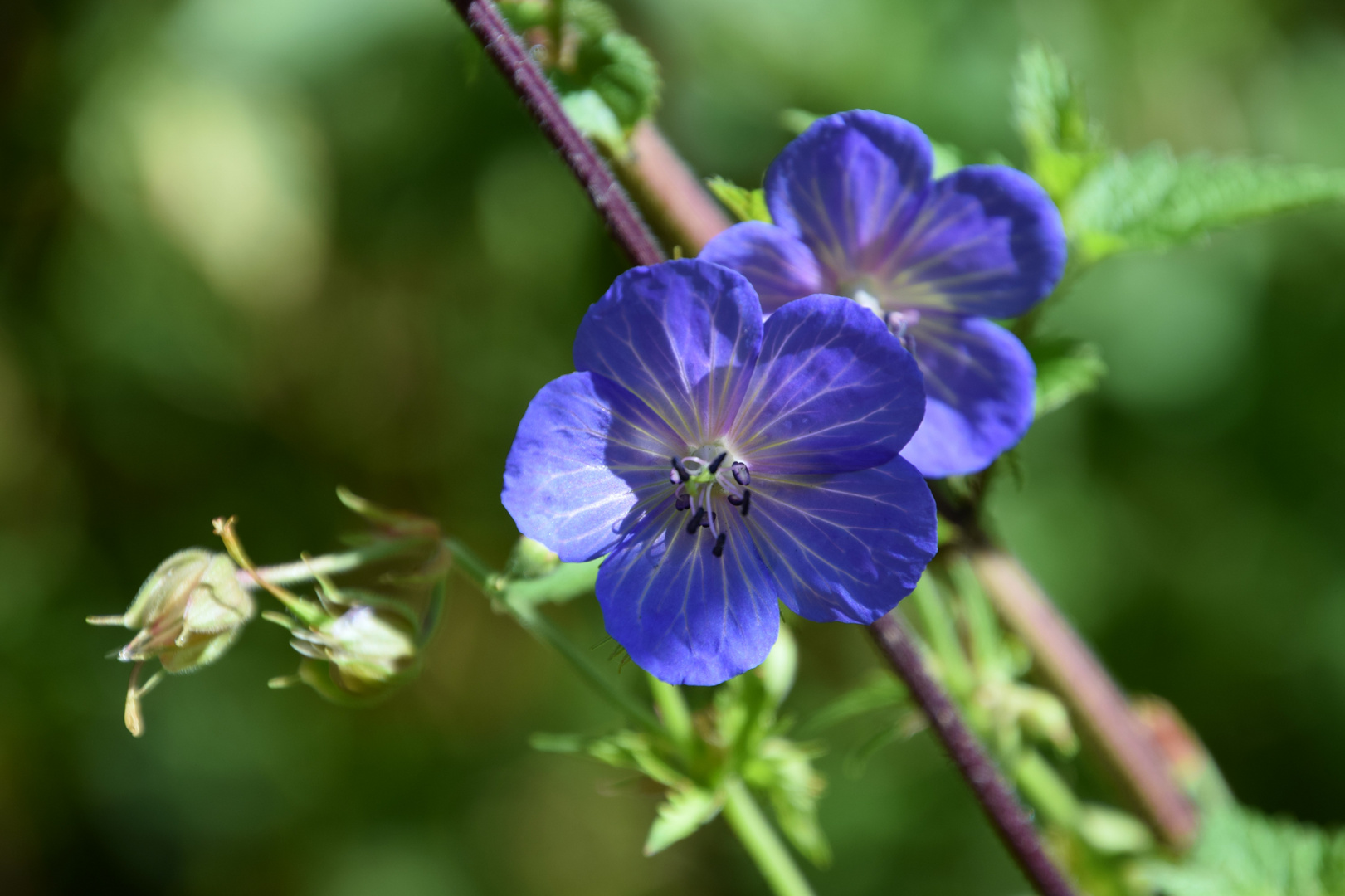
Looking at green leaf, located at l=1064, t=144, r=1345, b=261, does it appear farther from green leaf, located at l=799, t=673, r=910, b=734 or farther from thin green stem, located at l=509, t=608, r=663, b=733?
thin green stem, located at l=509, t=608, r=663, b=733

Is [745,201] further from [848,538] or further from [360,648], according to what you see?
[360,648]

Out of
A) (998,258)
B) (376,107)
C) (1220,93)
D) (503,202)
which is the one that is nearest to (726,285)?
(998,258)

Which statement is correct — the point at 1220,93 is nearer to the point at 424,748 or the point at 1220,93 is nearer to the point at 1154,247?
the point at 1154,247

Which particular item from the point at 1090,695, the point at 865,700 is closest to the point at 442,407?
the point at 865,700

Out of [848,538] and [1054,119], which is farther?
[1054,119]

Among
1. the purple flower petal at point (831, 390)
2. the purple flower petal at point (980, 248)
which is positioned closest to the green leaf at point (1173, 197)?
the purple flower petal at point (980, 248)

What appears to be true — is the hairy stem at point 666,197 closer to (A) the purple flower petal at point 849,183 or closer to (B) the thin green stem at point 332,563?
(A) the purple flower petal at point 849,183

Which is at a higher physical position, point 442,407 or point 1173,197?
point 1173,197
